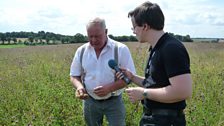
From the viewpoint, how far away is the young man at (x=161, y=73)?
2289 mm

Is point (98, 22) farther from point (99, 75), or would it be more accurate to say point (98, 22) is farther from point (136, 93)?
point (136, 93)

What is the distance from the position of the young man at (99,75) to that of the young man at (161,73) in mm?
1007

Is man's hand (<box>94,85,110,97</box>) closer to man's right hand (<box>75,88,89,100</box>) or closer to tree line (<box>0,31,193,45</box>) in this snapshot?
man's right hand (<box>75,88,89,100</box>)

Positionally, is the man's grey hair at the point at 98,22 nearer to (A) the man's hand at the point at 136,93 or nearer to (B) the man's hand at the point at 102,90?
(B) the man's hand at the point at 102,90

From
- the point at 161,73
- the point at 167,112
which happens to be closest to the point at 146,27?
the point at 161,73

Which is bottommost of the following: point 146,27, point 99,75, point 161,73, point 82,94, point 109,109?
point 109,109

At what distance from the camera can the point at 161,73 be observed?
2432mm

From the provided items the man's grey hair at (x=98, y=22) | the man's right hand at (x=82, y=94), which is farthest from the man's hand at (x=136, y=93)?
the man's grey hair at (x=98, y=22)

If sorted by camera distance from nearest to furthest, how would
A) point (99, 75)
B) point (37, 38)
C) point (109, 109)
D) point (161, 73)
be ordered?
point (161, 73)
point (99, 75)
point (109, 109)
point (37, 38)

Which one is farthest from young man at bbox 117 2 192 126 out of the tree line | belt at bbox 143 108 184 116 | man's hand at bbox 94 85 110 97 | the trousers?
the tree line

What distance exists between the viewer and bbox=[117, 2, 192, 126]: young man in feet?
7.51

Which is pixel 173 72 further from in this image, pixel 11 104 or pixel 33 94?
pixel 33 94

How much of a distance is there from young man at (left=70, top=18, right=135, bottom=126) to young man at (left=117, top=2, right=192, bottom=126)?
1.01 meters

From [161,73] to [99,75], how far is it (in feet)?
4.32
